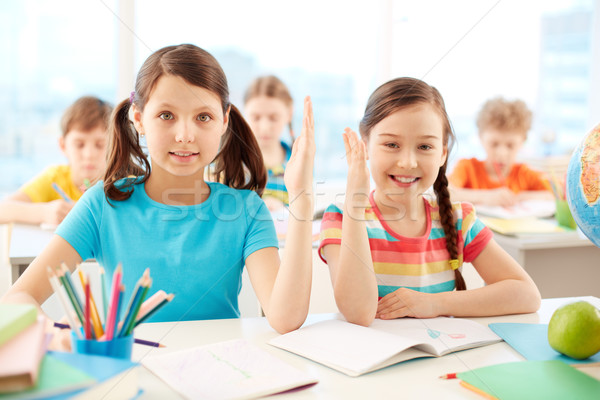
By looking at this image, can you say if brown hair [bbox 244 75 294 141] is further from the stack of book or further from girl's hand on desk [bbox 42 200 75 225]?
the stack of book

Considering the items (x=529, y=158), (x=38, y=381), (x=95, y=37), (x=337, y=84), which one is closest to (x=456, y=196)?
(x=529, y=158)

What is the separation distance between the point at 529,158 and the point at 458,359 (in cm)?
253

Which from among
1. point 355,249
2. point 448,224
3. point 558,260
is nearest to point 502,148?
point 558,260

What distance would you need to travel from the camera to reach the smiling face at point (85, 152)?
2.26m

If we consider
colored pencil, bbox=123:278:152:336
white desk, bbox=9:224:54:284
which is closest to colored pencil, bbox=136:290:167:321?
colored pencil, bbox=123:278:152:336

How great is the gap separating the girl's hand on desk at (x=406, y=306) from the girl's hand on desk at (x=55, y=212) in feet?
4.48

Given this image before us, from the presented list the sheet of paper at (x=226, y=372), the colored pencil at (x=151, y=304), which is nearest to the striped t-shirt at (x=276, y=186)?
the sheet of paper at (x=226, y=372)

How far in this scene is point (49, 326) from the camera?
2.49 feet

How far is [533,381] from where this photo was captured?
2.56ft

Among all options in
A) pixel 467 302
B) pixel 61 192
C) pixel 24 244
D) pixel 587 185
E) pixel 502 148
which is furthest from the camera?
pixel 502 148

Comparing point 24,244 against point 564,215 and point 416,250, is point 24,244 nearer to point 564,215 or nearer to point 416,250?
point 416,250

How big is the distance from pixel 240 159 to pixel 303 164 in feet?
1.21

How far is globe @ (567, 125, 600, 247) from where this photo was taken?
987 millimetres

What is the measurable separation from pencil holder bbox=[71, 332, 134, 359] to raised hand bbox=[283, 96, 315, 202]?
0.47 metres
